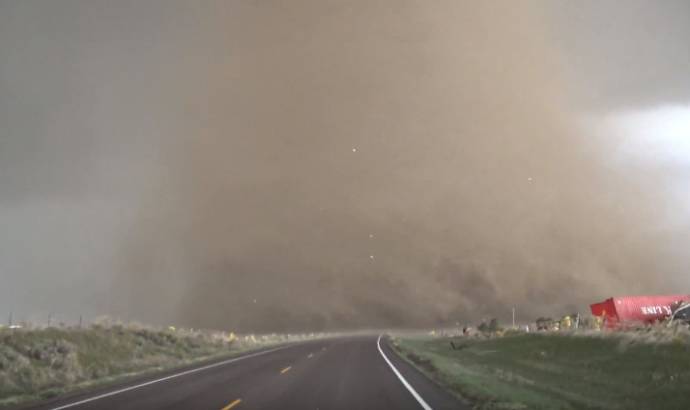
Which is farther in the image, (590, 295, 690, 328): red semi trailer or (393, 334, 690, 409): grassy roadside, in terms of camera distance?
(590, 295, 690, 328): red semi trailer

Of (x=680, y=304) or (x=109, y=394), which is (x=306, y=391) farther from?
(x=680, y=304)

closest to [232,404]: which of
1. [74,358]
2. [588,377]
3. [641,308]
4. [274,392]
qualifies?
[274,392]

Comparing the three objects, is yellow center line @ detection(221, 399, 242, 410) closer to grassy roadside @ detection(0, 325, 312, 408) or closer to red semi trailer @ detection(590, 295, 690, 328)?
grassy roadside @ detection(0, 325, 312, 408)

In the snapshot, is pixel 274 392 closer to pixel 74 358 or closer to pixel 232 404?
pixel 232 404

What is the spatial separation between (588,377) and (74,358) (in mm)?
20107

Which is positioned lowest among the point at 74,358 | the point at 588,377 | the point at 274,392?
the point at 588,377

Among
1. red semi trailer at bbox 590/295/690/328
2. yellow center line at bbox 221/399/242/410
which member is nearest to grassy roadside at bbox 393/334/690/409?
yellow center line at bbox 221/399/242/410

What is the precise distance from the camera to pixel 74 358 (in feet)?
77.3

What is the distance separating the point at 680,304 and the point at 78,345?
36474 mm

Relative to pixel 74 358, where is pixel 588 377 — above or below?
below

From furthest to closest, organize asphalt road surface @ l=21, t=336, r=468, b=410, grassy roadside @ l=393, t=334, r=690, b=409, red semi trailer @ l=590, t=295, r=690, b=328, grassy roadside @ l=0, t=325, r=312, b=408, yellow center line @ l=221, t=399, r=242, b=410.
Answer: red semi trailer @ l=590, t=295, r=690, b=328 < grassy roadside @ l=0, t=325, r=312, b=408 < grassy roadside @ l=393, t=334, r=690, b=409 < asphalt road surface @ l=21, t=336, r=468, b=410 < yellow center line @ l=221, t=399, r=242, b=410

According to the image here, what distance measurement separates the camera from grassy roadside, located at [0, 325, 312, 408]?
18.8 m

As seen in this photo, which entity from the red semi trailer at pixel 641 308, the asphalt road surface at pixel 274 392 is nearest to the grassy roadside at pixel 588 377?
the asphalt road surface at pixel 274 392

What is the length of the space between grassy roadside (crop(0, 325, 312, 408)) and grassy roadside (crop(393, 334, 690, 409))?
41.4 feet
